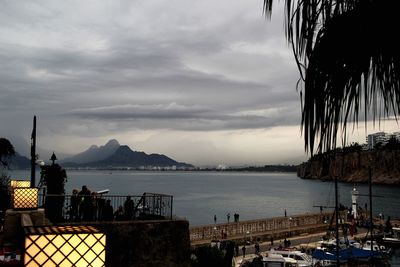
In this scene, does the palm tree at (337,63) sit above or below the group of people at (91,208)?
above

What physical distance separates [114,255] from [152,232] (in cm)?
157

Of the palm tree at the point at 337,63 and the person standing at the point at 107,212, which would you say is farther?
the person standing at the point at 107,212

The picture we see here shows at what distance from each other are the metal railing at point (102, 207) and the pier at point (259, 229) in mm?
23842

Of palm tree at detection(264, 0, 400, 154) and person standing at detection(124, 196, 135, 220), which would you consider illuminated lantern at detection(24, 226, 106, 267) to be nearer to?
palm tree at detection(264, 0, 400, 154)

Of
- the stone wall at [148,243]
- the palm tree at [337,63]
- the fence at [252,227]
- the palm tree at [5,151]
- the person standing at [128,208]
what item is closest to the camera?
the palm tree at [337,63]

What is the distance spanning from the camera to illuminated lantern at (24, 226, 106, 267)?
91.0 inches

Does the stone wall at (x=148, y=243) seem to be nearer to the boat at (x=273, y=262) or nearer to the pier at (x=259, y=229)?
the boat at (x=273, y=262)

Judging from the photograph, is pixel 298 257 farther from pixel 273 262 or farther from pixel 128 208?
pixel 128 208

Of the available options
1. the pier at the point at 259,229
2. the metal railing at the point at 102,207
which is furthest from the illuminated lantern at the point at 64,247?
the pier at the point at 259,229

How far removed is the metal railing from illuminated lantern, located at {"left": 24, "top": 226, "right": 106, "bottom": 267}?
11.5 meters

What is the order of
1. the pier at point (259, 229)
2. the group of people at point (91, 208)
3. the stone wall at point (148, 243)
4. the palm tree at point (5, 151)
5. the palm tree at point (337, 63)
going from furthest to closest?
the pier at point (259, 229), the palm tree at point (5, 151), the group of people at point (91, 208), the stone wall at point (148, 243), the palm tree at point (337, 63)

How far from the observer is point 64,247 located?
2.42 meters

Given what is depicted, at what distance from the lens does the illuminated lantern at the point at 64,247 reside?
2311 mm

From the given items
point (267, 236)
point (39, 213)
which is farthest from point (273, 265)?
point (39, 213)
